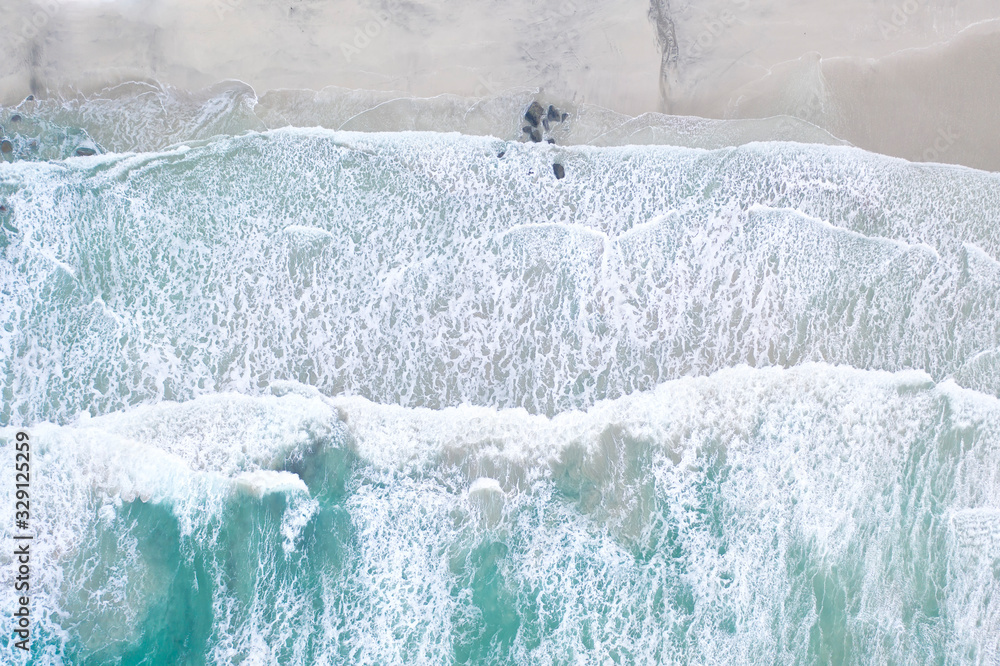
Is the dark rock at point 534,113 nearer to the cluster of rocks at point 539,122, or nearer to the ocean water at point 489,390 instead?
the cluster of rocks at point 539,122

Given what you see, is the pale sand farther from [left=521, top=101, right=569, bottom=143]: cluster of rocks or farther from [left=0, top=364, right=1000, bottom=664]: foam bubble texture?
[left=0, top=364, right=1000, bottom=664]: foam bubble texture

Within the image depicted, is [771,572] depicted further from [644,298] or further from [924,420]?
[644,298]

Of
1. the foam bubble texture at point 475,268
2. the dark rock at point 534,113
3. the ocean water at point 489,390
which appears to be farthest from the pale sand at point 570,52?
the foam bubble texture at point 475,268

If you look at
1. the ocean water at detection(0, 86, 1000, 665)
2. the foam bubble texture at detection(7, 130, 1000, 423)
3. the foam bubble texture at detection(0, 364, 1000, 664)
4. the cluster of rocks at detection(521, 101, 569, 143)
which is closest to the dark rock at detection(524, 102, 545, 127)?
the cluster of rocks at detection(521, 101, 569, 143)

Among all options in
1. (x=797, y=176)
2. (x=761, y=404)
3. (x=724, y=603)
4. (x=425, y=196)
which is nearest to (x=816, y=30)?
(x=797, y=176)

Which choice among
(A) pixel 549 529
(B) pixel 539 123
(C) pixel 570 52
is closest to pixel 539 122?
(B) pixel 539 123

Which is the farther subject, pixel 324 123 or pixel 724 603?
pixel 324 123

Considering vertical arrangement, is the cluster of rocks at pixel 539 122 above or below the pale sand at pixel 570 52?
below
